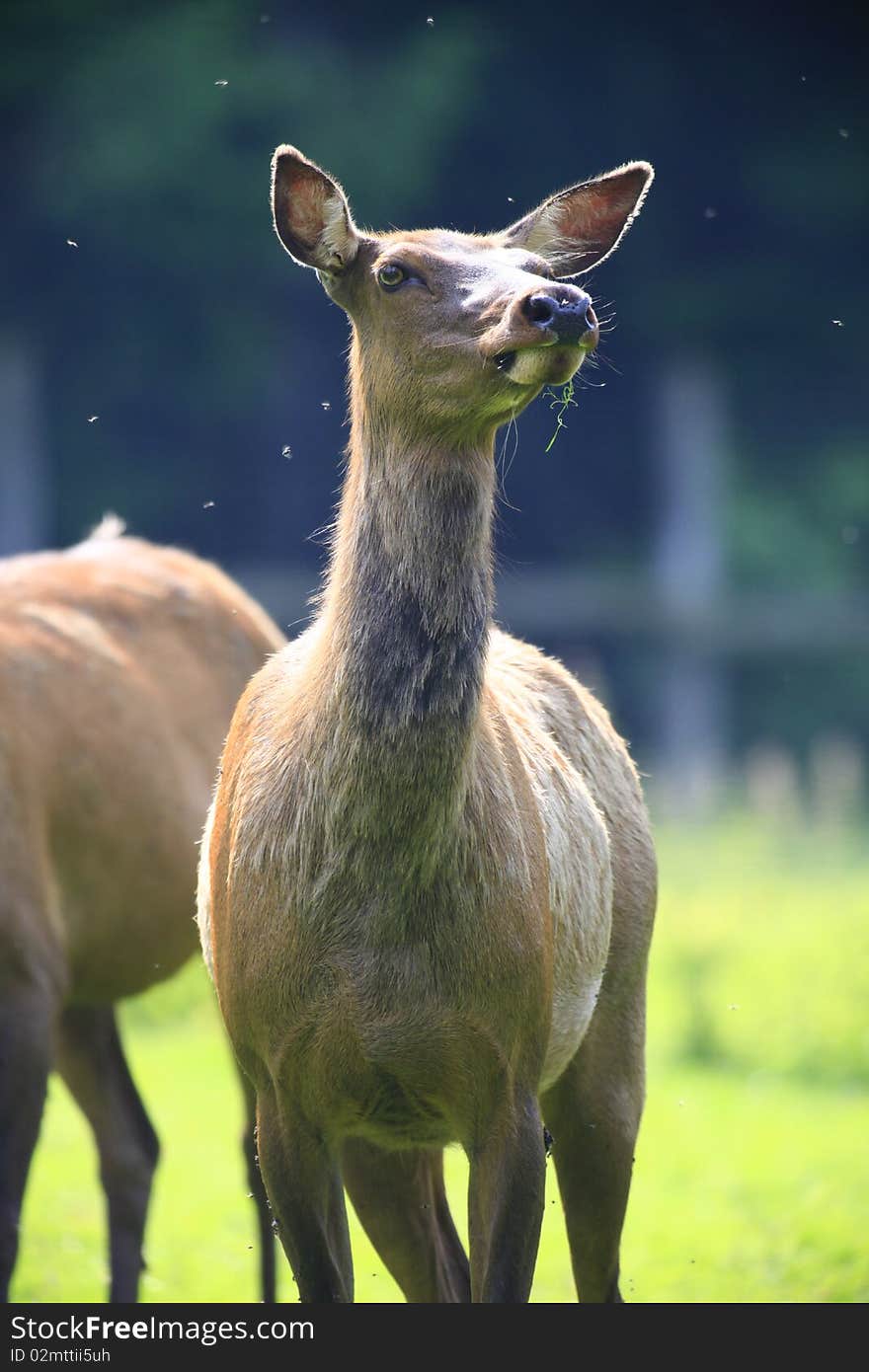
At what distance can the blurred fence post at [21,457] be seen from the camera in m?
19.0

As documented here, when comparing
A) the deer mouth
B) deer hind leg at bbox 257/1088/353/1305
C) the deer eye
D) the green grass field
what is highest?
the deer eye

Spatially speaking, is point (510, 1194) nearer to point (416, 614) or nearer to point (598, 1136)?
point (598, 1136)

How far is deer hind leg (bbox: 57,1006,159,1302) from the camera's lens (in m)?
5.99

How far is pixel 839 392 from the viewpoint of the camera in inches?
850

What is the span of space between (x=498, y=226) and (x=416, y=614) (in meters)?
15.8

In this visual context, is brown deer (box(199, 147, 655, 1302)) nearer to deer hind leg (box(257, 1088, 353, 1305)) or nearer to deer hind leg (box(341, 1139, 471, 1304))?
deer hind leg (box(257, 1088, 353, 1305))

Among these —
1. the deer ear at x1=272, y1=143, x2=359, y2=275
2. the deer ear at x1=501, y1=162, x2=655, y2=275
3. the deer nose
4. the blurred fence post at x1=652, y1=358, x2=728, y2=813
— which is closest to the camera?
the deer nose

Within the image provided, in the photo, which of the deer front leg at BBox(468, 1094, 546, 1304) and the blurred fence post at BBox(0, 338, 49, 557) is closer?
the deer front leg at BBox(468, 1094, 546, 1304)

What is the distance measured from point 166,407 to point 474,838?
16672 mm

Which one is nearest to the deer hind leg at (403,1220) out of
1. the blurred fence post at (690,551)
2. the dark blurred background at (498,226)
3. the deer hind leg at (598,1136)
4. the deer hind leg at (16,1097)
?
the deer hind leg at (598,1136)

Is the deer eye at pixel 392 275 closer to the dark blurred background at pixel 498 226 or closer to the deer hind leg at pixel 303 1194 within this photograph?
the deer hind leg at pixel 303 1194

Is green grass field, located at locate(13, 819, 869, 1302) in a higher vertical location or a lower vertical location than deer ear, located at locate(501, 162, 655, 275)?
lower

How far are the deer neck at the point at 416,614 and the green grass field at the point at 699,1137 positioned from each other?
231 cm

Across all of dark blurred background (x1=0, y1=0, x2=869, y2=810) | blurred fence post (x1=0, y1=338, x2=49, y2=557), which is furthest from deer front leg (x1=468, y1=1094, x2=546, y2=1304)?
blurred fence post (x1=0, y1=338, x2=49, y2=557)
